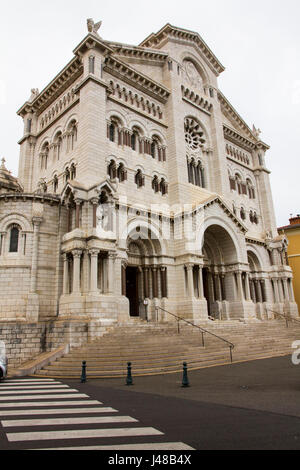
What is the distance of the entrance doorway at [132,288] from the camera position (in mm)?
26203

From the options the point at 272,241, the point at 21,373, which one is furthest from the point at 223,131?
the point at 21,373

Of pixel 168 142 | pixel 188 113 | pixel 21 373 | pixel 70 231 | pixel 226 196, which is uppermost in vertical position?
pixel 188 113

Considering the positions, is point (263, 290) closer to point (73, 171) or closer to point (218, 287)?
point (218, 287)

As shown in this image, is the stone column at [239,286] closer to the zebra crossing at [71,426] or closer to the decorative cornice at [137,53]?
the decorative cornice at [137,53]

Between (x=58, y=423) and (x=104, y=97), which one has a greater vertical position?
(x=104, y=97)

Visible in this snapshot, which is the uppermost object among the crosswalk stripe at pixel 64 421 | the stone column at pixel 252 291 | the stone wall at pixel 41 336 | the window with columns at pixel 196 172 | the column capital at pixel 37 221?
the window with columns at pixel 196 172

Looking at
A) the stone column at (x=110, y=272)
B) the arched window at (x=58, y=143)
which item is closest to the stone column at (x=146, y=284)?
the stone column at (x=110, y=272)

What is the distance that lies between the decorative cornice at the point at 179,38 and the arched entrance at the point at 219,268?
19.1 metres

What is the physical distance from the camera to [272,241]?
38.2 metres

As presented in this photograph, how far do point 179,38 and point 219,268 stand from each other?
22856 millimetres

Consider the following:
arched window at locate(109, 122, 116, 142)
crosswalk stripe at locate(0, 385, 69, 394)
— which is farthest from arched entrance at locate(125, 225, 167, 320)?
crosswalk stripe at locate(0, 385, 69, 394)

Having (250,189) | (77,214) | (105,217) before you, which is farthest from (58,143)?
(250,189)
